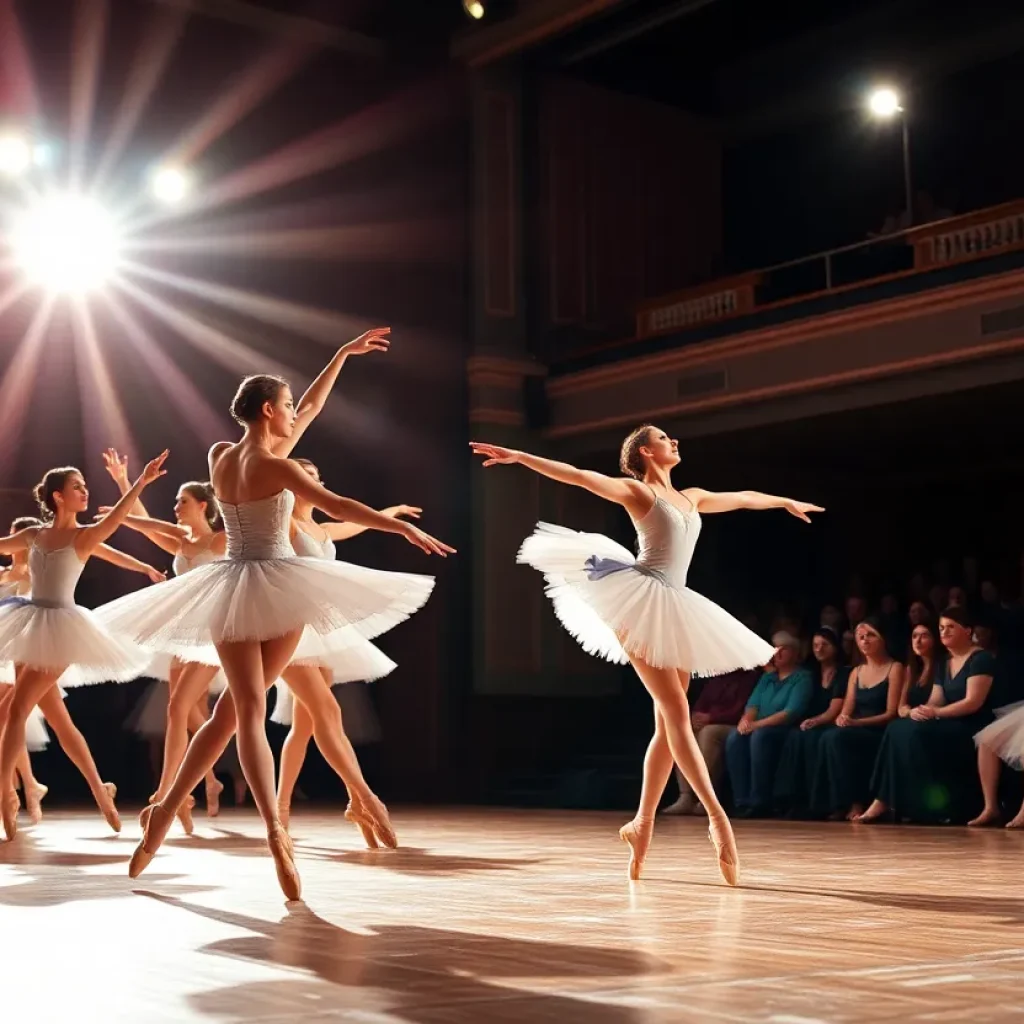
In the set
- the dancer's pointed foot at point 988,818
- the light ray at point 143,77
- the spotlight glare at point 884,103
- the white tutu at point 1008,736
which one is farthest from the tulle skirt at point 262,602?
the spotlight glare at point 884,103

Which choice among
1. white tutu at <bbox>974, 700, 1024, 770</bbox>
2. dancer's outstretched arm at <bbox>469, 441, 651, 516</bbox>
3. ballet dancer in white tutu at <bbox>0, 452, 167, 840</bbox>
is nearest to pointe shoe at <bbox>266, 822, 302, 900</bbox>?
dancer's outstretched arm at <bbox>469, 441, 651, 516</bbox>

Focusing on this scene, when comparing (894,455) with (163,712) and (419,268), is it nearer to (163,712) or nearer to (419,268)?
(419,268)

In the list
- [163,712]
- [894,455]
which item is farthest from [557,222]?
[163,712]

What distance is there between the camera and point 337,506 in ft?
12.1

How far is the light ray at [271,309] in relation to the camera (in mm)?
11156

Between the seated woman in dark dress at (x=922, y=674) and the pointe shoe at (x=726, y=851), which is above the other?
the seated woman in dark dress at (x=922, y=674)

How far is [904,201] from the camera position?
39.0 feet

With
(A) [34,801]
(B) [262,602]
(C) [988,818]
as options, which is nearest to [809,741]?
(C) [988,818]

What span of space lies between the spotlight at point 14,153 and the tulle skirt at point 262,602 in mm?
7044

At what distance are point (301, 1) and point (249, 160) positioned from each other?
1.36 meters

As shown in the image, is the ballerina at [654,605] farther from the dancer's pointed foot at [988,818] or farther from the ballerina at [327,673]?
the dancer's pointed foot at [988,818]

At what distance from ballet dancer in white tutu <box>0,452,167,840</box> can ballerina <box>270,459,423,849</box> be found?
0.76 meters

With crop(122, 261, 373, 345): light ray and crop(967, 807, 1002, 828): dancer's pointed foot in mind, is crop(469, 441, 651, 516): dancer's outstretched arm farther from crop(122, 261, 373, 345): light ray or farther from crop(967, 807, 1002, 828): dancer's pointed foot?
crop(122, 261, 373, 345): light ray

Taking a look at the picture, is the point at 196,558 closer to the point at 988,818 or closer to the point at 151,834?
the point at 151,834
